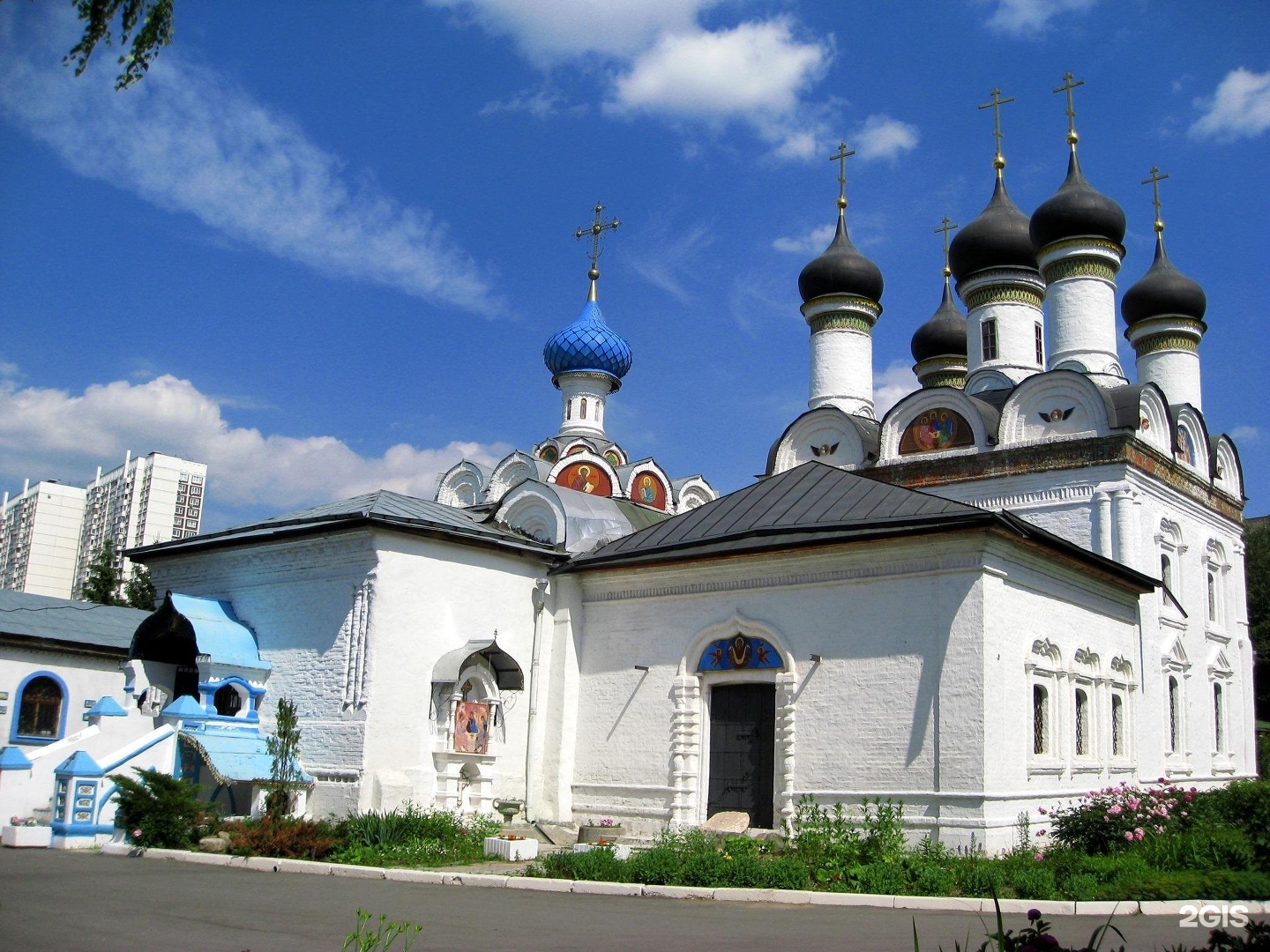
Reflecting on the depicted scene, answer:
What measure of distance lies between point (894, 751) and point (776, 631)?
1.77 metres

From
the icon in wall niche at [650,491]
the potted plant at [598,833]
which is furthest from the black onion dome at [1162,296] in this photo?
the potted plant at [598,833]

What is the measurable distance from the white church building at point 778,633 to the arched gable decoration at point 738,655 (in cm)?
2

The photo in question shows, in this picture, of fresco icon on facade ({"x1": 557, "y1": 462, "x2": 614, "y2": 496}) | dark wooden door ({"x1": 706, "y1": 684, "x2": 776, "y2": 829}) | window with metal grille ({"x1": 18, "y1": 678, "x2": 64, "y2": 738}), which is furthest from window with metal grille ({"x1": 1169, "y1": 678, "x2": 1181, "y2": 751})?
window with metal grille ({"x1": 18, "y1": 678, "x2": 64, "y2": 738})

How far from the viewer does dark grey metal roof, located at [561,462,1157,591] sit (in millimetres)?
11047

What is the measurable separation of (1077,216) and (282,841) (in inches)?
604

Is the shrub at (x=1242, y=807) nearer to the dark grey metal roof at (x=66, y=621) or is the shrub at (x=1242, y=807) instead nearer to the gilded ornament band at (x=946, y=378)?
the dark grey metal roof at (x=66, y=621)

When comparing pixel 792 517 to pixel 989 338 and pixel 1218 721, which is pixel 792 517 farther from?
pixel 1218 721

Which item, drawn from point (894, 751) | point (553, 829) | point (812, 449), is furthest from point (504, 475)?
point (894, 751)

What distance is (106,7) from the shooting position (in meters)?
4.62

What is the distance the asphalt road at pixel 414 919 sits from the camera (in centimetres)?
608

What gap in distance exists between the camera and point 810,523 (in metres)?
12.2

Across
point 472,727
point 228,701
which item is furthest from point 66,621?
point 472,727

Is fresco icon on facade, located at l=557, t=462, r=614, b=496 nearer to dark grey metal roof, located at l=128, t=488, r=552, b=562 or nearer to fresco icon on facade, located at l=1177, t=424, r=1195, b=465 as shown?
dark grey metal roof, located at l=128, t=488, r=552, b=562

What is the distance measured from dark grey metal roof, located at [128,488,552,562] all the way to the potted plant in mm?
3308
